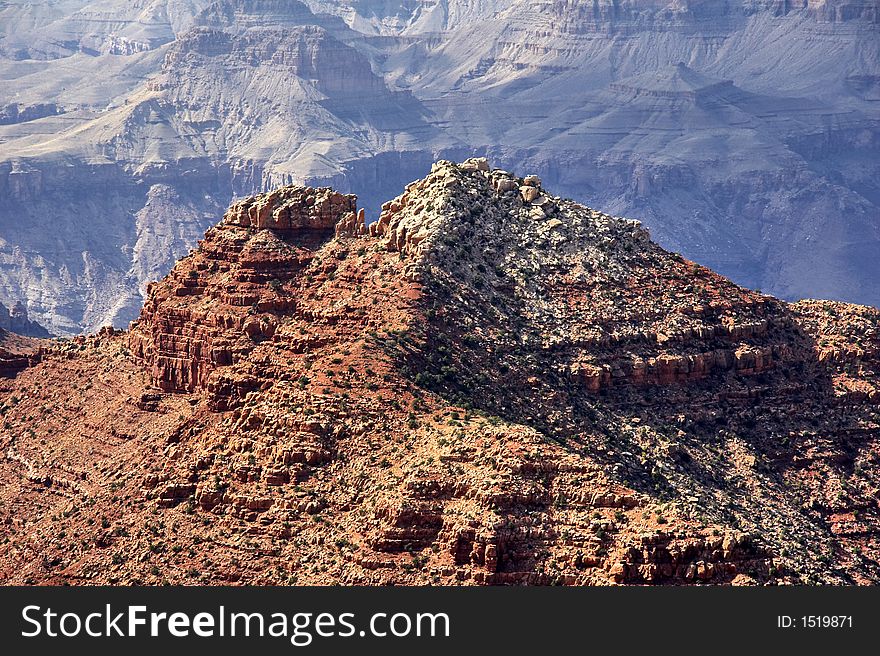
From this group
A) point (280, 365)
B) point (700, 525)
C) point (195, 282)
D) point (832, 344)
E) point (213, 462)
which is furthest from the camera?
point (195, 282)

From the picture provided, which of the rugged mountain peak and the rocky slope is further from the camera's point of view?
the rugged mountain peak

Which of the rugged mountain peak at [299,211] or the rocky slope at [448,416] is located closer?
the rocky slope at [448,416]

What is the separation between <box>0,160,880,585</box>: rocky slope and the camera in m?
97.4

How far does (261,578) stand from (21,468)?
3770 centimetres

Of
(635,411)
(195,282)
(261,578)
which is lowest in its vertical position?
(261,578)

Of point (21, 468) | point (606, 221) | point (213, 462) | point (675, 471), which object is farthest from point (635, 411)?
point (21, 468)

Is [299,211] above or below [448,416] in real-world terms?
above

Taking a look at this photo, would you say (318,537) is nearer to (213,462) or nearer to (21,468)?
(213,462)

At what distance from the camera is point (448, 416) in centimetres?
10606

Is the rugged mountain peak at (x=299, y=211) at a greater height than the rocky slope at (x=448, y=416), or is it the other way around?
the rugged mountain peak at (x=299, y=211)

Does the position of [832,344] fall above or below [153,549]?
above

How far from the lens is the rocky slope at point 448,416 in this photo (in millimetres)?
97438

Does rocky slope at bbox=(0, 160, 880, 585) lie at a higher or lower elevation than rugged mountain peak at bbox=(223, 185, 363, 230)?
lower

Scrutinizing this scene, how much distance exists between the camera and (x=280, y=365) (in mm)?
111875
